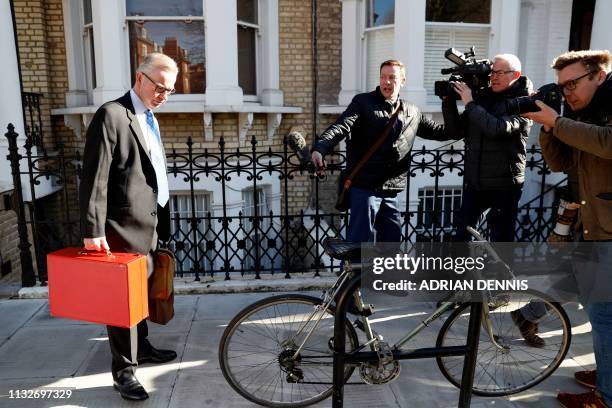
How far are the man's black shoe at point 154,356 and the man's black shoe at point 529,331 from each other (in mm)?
2347

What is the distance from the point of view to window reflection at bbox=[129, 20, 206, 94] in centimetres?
658

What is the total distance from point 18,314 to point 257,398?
2477 millimetres

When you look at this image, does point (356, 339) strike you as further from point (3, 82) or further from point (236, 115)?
point (3, 82)

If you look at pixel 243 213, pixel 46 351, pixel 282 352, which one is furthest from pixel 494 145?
pixel 243 213

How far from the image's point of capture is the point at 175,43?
6621mm

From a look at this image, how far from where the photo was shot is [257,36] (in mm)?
7285

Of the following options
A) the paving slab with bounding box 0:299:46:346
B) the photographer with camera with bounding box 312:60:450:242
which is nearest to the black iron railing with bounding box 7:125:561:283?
the paving slab with bounding box 0:299:46:346

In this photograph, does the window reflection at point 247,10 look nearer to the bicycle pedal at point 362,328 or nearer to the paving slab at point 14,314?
the paving slab at point 14,314

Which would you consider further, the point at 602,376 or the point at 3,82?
the point at 3,82

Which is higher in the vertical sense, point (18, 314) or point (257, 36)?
point (257, 36)

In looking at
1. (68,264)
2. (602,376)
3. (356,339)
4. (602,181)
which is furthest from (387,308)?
(68,264)

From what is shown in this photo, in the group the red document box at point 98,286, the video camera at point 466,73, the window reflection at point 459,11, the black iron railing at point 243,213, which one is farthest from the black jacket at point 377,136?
the window reflection at point 459,11

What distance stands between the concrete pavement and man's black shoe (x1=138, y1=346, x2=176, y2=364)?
0.13 feet

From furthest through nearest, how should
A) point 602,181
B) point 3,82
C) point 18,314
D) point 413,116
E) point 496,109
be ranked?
1. point 3,82
2. point 18,314
3. point 413,116
4. point 496,109
5. point 602,181
